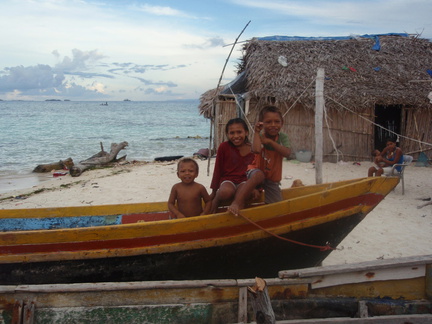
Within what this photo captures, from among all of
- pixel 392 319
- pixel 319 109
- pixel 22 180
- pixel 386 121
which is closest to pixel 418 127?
pixel 386 121

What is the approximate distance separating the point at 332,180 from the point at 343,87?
3.16 metres

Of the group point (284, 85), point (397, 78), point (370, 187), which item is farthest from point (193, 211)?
point (397, 78)

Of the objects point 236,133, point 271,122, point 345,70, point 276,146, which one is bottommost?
point 276,146

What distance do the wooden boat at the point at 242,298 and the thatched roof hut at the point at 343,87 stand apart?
25.6 ft

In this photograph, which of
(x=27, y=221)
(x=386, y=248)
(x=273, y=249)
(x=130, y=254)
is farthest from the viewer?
(x=386, y=248)

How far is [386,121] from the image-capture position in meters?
13.0

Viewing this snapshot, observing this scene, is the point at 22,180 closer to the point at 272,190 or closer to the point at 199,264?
the point at 199,264

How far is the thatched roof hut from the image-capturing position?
10289 mm

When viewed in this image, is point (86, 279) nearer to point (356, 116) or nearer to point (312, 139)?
point (312, 139)

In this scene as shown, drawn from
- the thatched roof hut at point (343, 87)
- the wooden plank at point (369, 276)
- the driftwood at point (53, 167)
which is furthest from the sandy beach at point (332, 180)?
the wooden plank at point (369, 276)

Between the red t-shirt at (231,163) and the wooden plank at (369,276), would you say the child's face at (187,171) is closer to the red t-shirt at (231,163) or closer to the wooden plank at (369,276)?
the red t-shirt at (231,163)

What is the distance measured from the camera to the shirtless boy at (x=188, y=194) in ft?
11.7

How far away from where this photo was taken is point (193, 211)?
367 centimetres

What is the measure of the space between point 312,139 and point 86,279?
889 cm
